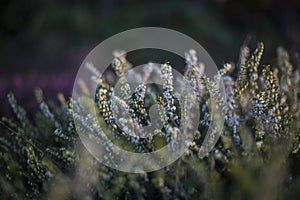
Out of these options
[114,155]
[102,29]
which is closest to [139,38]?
[102,29]

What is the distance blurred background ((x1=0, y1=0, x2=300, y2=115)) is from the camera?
11.0 metres

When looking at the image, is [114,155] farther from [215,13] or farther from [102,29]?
[215,13]

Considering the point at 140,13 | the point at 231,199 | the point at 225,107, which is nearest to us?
the point at 231,199

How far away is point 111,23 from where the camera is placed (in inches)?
524

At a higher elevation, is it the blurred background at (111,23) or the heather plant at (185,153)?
the blurred background at (111,23)

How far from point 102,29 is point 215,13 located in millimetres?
3538

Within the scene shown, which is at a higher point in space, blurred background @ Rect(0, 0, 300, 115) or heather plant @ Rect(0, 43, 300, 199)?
blurred background @ Rect(0, 0, 300, 115)

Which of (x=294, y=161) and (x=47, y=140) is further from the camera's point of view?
(x=47, y=140)

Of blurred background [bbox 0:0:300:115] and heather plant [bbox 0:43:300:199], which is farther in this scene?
blurred background [bbox 0:0:300:115]

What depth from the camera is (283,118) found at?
3.16 metres

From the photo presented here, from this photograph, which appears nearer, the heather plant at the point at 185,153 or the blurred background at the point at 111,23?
the heather plant at the point at 185,153

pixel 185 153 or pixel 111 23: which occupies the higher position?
pixel 111 23

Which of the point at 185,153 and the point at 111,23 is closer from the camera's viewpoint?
the point at 185,153

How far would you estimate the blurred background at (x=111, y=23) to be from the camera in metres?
11.0
